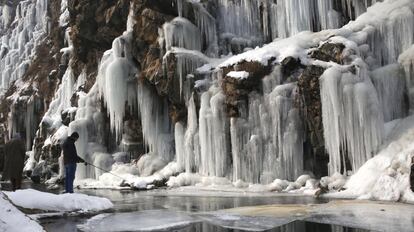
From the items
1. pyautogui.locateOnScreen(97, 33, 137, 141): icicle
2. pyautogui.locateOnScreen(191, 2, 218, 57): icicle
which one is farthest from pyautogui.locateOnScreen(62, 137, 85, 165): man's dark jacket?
pyautogui.locateOnScreen(191, 2, 218, 57): icicle

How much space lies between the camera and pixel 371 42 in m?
20.0

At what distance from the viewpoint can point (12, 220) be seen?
5.47 meters

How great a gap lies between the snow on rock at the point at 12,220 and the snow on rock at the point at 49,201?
5.11 m

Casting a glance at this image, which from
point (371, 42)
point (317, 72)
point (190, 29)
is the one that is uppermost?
point (190, 29)

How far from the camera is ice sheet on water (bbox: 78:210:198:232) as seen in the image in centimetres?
876

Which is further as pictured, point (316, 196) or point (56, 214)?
point (316, 196)

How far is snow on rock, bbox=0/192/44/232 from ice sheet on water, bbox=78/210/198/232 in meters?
2.97

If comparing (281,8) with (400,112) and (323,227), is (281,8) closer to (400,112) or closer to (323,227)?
(400,112)

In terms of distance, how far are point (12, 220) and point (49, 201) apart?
569 cm

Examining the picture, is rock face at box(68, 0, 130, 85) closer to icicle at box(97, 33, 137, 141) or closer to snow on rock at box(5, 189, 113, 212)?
icicle at box(97, 33, 137, 141)

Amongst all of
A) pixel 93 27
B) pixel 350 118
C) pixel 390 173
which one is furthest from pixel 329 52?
pixel 93 27

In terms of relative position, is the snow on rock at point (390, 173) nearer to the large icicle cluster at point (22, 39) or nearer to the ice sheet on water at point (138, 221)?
the ice sheet on water at point (138, 221)

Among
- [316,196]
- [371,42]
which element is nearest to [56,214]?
[316,196]

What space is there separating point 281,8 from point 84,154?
13.8m
